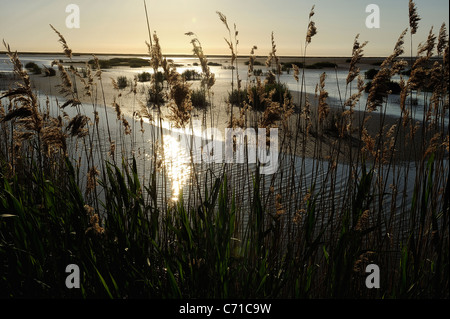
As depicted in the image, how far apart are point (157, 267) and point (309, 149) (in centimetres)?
538

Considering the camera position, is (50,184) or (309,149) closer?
(50,184)

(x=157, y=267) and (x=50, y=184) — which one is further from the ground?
(x=50, y=184)

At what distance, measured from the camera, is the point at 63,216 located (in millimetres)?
2479

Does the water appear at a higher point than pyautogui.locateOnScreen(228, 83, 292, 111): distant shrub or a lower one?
lower

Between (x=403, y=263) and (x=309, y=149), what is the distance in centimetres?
536

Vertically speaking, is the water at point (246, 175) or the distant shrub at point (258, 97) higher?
the distant shrub at point (258, 97)

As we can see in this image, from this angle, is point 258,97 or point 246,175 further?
point 258,97

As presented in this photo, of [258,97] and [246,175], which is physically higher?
[258,97]

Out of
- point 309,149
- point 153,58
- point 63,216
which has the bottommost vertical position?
point 309,149
